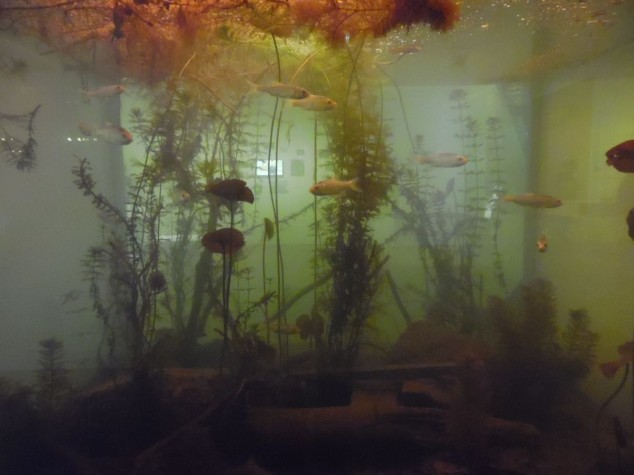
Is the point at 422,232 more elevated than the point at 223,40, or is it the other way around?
the point at 223,40

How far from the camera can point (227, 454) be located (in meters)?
4.46

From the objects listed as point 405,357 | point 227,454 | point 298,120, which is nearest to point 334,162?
point 298,120

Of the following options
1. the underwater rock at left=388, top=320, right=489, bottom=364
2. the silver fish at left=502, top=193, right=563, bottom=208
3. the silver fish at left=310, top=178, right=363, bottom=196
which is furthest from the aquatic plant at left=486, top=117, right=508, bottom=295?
the silver fish at left=310, top=178, right=363, bottom=196

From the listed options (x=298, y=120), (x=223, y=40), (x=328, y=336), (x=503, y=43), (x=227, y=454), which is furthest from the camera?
(x=503, y=43)

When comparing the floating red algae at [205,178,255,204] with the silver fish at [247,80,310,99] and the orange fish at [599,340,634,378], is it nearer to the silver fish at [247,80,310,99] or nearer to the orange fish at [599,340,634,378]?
the silver fish at [247,80,310,99]

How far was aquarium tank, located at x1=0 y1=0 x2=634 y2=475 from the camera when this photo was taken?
15.4 ft

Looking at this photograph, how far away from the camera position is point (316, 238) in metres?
6.57

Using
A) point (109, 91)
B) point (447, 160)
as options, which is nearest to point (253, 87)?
point (109, 91)

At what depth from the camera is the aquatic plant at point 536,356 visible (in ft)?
18.0

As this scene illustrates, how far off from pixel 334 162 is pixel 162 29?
315cm

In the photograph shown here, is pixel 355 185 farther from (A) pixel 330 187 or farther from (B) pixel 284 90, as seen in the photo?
(B) pixel 284 90

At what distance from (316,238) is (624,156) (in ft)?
12.9

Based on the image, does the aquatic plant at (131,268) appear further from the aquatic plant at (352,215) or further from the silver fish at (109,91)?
the aquatic plant at (352,215)

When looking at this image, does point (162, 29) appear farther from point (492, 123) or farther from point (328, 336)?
point (492, 123)
